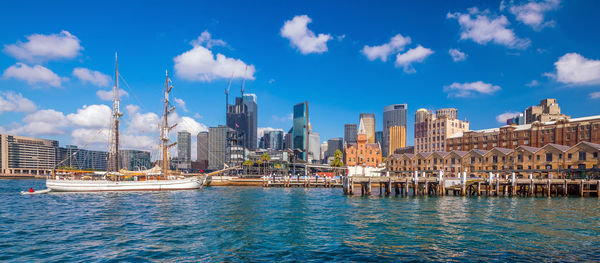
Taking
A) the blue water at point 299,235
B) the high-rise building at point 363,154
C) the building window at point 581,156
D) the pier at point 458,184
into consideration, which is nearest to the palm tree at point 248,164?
the high-rise building at point 363,154

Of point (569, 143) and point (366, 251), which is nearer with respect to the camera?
point (366, 251)

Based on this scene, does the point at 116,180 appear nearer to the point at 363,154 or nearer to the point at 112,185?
the point at 112,185

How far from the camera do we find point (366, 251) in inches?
887

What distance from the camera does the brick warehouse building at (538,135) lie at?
101225 millimetres

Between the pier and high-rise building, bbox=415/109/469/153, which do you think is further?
high-rise building, bbox=415/109/469/153

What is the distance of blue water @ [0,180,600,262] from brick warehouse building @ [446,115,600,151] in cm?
7814

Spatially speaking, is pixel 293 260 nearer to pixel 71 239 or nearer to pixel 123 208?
pixel 71 239

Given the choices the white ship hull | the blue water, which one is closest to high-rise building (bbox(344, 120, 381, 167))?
the white ship hull

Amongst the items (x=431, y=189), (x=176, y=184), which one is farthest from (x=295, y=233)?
(x=176, y=184)

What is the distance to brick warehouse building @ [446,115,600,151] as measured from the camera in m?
101

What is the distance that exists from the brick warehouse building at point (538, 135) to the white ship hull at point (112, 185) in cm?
11011

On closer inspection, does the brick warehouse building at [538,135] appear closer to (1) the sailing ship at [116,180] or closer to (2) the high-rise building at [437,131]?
(2) the high-rise building at [437,131]

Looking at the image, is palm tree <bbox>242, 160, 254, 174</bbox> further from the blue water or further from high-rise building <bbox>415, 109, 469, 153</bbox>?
the blue water

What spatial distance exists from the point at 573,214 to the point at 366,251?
106ft
